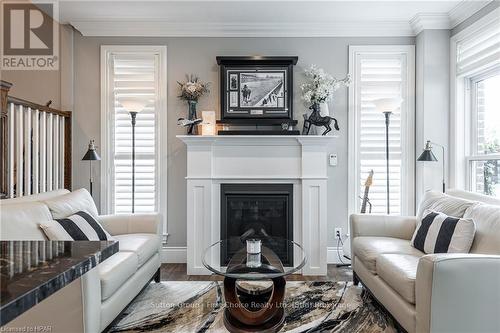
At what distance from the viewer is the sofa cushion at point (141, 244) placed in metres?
2.62

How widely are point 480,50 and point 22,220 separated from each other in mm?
4186

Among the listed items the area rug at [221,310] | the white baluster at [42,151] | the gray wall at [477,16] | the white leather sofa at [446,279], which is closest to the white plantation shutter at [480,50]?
the gray wall at [477,16]

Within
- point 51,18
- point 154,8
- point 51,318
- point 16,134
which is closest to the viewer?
point 51,318

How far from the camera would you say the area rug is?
2.38 meters

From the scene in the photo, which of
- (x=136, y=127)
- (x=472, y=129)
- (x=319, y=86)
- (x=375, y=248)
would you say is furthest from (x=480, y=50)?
(x=136, y=127)

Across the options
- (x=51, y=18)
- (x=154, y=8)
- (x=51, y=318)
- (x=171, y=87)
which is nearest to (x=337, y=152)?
(x=171, y=87)

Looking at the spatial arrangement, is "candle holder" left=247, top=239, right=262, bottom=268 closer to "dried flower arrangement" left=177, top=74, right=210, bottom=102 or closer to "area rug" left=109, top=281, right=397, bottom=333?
"area rug" left=109, top=281, right=397, bottom=333

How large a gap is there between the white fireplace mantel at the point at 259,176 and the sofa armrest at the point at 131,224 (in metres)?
0.49

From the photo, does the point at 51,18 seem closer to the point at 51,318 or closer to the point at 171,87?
the point at 171,87

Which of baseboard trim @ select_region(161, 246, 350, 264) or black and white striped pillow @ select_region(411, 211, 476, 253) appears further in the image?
baseboard trim @ select_region(161, 246, 350, 264)

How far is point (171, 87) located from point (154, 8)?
86 centimetres

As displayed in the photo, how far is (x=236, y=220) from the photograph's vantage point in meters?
3.71

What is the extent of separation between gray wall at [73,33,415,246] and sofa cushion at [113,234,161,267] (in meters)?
0.91


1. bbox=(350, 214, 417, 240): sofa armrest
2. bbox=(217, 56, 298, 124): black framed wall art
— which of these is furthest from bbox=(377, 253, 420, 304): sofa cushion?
bbox=(217, 56, 298, 124): black framed wall art
